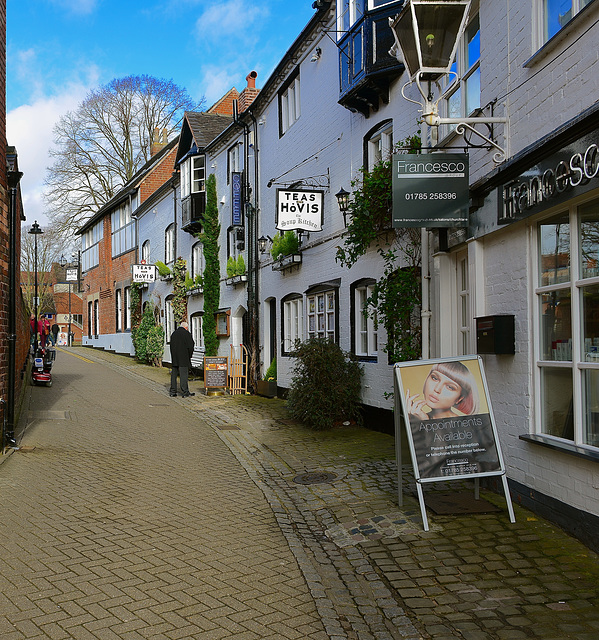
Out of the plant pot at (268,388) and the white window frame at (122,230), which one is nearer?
the plant pot at (268,388)

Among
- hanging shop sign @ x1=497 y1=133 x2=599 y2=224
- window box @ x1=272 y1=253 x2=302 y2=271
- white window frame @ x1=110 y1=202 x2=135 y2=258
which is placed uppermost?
white window frame @ x1=110 y1=202 x2=135 y2=258

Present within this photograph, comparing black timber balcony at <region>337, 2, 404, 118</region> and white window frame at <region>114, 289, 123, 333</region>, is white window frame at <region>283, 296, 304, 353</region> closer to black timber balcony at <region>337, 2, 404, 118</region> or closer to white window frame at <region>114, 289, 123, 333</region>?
black timber balcony at <region>337, 2, 404, 118</region>

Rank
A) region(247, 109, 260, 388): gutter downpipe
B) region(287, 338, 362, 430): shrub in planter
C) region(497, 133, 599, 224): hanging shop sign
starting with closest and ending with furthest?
region(497, 133, 599, 224): hanging shop sign < region(287, 338, 362, 430): shrub in planter < region(247, 109, 260, 388): gutter downpipe

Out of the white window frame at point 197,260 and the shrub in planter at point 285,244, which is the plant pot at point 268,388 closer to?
the shrub in planter at point 285,244

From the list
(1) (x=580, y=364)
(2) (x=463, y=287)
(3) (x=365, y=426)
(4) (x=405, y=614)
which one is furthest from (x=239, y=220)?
(4) (x=405, y=614)

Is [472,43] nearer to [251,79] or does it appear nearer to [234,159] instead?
[234,159]

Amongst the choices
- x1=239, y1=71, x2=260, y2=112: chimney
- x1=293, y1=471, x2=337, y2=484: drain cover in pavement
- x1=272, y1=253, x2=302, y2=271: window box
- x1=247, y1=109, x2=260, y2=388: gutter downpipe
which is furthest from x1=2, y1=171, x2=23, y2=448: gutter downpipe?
x1=239, y1=71, x2=260, y2=112: chimney

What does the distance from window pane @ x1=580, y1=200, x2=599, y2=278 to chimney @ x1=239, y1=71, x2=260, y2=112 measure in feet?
55.0

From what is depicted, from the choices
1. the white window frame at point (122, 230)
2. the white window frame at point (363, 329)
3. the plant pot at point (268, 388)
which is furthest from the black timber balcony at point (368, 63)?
the white window frame at point (122, 230)

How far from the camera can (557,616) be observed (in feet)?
13.5

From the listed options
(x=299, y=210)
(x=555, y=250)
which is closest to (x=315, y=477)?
(x=555, y=250)

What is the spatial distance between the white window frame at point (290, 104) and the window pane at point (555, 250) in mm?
10202

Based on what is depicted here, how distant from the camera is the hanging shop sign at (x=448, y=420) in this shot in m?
5.94

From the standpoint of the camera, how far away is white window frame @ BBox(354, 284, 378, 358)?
11.7 metres
